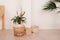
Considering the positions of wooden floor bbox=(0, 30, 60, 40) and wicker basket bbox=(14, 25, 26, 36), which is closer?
wooden floor bbox=(0, 30, 60, 40)

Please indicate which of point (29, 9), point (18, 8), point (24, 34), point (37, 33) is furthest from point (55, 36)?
point (18, 8)

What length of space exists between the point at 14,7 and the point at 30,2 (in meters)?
0.48

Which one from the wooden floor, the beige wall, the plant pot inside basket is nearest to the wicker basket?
the plant pot inside basket

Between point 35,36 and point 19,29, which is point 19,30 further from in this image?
point 35,36

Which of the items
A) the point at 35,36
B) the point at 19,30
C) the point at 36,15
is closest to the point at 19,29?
the point at 19,30

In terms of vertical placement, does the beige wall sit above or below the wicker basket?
above

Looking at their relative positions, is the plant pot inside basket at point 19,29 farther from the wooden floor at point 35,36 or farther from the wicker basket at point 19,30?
the wooden floor at point 35,36

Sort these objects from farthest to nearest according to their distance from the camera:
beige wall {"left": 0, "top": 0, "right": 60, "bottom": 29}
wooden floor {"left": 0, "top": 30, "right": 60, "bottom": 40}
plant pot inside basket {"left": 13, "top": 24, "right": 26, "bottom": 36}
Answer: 1. beige wall {"left": 0, "top": 0, "right": 60, "bottom": 29}
2. plant pot inside basket {"left": 13, "top": 24, "right": 26, "bottom": 36}
3. wooden floor {"left": 0, "top": 30, "right": 60, "bottom": 40}

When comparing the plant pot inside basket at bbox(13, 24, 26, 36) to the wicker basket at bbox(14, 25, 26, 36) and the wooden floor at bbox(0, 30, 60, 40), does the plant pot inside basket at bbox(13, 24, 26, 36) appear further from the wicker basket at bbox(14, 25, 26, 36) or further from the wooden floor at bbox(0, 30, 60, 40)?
the wooden floor at bbox(0, 30, 60, 40)

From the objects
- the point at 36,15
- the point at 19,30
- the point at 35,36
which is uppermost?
the point at 36,15

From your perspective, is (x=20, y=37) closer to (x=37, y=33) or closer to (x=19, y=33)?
(x=19, y=33)

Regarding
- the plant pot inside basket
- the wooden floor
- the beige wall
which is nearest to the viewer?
the wooden floor

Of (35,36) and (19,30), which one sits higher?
(19,30)

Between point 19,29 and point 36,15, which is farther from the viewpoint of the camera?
point 36,15
